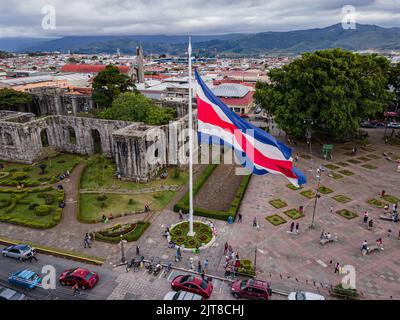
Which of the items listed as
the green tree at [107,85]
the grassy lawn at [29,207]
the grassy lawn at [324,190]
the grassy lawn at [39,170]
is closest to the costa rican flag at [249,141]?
the grassy lawn at [324,190]

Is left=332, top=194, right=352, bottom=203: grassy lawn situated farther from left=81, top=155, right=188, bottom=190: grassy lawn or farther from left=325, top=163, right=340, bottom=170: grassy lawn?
left=81, top=155, right=188, bottom=190: grassy lawn

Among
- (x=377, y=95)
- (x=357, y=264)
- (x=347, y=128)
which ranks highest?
(x=377, y=95)

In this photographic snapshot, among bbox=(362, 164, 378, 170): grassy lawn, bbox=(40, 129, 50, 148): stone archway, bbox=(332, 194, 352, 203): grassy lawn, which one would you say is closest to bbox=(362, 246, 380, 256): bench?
bbox=(332, 194, 352, 203): grassy lawn

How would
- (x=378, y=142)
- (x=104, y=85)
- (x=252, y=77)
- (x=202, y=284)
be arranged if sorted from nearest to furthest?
(x=202, y=284), (x=378, y=142), (x=104, y=85), (x=252, y=77)

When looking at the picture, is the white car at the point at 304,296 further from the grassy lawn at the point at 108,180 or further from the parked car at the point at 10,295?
the grassy lawn at the point at 108,180

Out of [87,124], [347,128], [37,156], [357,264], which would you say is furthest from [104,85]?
[357,264]

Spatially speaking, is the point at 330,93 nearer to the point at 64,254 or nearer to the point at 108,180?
the point at 108,180

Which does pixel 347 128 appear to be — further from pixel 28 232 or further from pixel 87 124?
pixel 28 232
